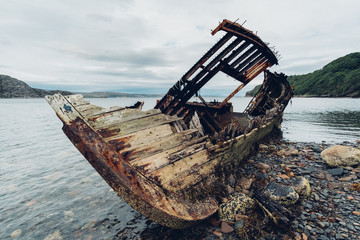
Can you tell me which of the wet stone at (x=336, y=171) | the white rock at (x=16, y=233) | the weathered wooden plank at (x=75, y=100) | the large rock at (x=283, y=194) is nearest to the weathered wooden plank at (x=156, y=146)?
the weathered wooden plank at (x=75, y=100)

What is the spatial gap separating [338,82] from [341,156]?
3869 inches

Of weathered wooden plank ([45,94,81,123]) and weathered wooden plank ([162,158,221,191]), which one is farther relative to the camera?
weathered wooden plank ([162,158,221,191])

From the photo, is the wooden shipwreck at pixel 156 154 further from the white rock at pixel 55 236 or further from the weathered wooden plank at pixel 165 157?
the white rock at pixel 55 236

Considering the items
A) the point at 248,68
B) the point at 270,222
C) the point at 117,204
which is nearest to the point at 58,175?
the point at 117,204

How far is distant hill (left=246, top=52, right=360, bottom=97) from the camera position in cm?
7319

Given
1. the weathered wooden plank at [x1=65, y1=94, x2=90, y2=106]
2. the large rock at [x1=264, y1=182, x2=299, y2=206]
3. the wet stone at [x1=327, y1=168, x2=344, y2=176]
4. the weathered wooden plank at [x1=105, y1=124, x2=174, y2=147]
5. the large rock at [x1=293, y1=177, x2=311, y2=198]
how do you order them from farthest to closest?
the wet stone at [x1=327, y1=168, x2=344, y2=176] < the large rock at [x1=293, y1=177, x2=311, y2=198] < the large rock at [x1=264, y1=182, x2=299, y2=206] < the weathered wooden plank at [x1=65, y1=94, x2=90, y2=106] < the weathered wooden plank at [x1=105, y1=124, x2=174, y2=147]

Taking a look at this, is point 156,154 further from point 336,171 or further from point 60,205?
point 336,171

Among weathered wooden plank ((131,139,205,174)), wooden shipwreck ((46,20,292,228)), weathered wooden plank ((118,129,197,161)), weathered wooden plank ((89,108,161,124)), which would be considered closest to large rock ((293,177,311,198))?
wooden shipwreck ((46,20,292,228))

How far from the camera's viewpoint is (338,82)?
79812 mm

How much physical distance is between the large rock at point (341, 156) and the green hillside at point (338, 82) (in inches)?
3574

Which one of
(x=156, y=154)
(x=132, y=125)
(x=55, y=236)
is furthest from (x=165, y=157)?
(x=55, y=236)

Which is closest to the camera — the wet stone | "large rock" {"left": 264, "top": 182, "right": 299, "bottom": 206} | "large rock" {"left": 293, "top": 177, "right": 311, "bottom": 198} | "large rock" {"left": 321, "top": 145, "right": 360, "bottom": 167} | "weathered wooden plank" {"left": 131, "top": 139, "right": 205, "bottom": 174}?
"weathered wooden plank" {"left": 131, "top": 139, "right": 205, "bottom": 174}

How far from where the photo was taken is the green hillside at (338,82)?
7312 centimetres

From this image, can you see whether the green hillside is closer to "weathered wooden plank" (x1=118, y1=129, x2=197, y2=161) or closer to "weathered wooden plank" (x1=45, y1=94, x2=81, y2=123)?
"weathered wooden plank" (x1=118, y1=129, x2=197, y2=161)
